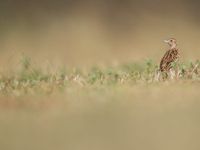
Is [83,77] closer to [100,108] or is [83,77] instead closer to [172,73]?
[172,73]

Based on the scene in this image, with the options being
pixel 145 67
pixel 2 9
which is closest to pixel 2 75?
pixel 145 67

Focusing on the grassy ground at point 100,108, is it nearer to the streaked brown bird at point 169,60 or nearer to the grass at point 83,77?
the grass at point 83,77

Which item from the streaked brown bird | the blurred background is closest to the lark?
the streaked brown bird

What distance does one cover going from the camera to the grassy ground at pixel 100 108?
24.6 feet

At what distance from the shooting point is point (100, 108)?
8.66 m

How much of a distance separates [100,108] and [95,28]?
6.09 metres

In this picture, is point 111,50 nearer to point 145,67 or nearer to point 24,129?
point 145,67

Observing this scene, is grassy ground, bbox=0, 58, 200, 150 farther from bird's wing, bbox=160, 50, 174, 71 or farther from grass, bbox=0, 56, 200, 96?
bird's wing, bbox=160, 50, 174, 71

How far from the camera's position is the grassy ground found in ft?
24.6

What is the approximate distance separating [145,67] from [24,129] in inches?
120

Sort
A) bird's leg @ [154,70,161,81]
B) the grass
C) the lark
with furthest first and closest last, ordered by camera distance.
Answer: the lark
bird's leg @ [154,70,161,81]
the grass

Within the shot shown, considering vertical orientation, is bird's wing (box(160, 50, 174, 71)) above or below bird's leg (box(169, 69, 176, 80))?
above

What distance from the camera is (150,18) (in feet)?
49.0

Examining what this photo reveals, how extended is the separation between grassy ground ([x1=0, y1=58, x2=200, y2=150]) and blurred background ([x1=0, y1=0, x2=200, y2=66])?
92.8 inches
